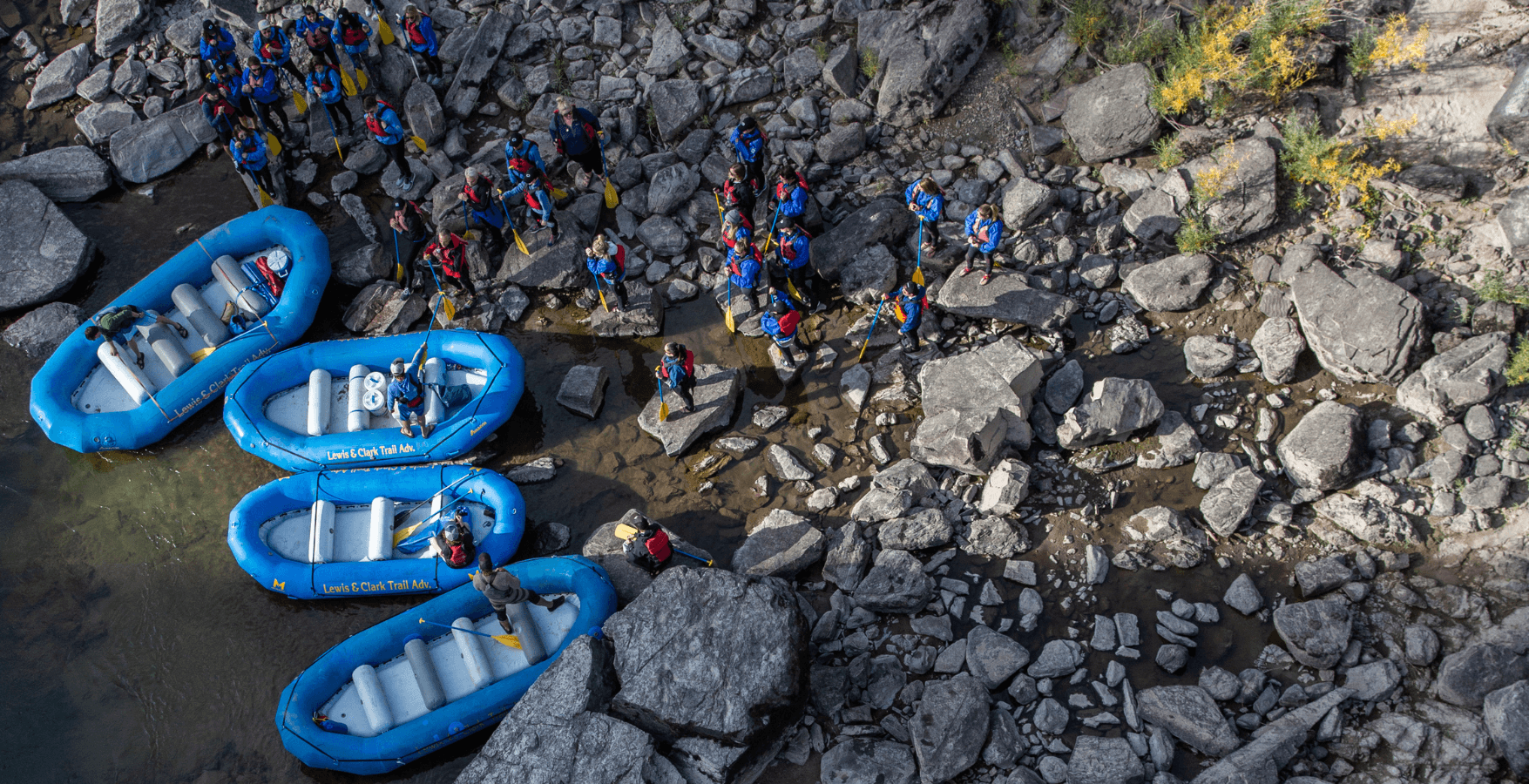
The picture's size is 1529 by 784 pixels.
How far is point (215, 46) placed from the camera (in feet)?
42.1

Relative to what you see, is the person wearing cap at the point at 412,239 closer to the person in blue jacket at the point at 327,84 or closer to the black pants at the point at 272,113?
the person in blue jacket at the point at 327,84

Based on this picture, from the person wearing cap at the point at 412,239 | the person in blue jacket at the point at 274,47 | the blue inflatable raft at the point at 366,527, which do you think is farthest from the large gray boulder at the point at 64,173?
the blue inflatable raft at the point at 366,527

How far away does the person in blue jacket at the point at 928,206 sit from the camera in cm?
1031

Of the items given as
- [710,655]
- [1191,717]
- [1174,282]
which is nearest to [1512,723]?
[1191,717]

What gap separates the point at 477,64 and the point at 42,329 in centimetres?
720

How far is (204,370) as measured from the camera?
35.8 ft

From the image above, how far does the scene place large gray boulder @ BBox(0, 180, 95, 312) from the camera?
12156mm

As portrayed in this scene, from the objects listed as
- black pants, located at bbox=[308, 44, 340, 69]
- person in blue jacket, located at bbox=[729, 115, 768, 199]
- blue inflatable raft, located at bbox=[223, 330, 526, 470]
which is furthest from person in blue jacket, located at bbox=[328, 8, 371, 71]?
person in blue jacket, located at bbox=[729, 115, 768, 199]

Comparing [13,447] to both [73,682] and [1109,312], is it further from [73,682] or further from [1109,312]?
[1109,312]

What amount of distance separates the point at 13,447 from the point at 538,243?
7.22 metres

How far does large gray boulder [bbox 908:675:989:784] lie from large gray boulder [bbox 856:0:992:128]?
795 cm

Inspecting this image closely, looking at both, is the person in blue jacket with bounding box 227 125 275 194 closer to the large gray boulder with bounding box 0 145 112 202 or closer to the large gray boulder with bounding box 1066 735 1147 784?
the large gray boulder with bounding box 0 145 112 202

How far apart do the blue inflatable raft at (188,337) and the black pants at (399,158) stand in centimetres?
151

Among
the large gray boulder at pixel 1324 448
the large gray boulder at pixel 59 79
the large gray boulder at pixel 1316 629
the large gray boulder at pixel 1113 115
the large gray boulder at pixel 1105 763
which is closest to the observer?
the large gray boulder at pixel 1105 763
